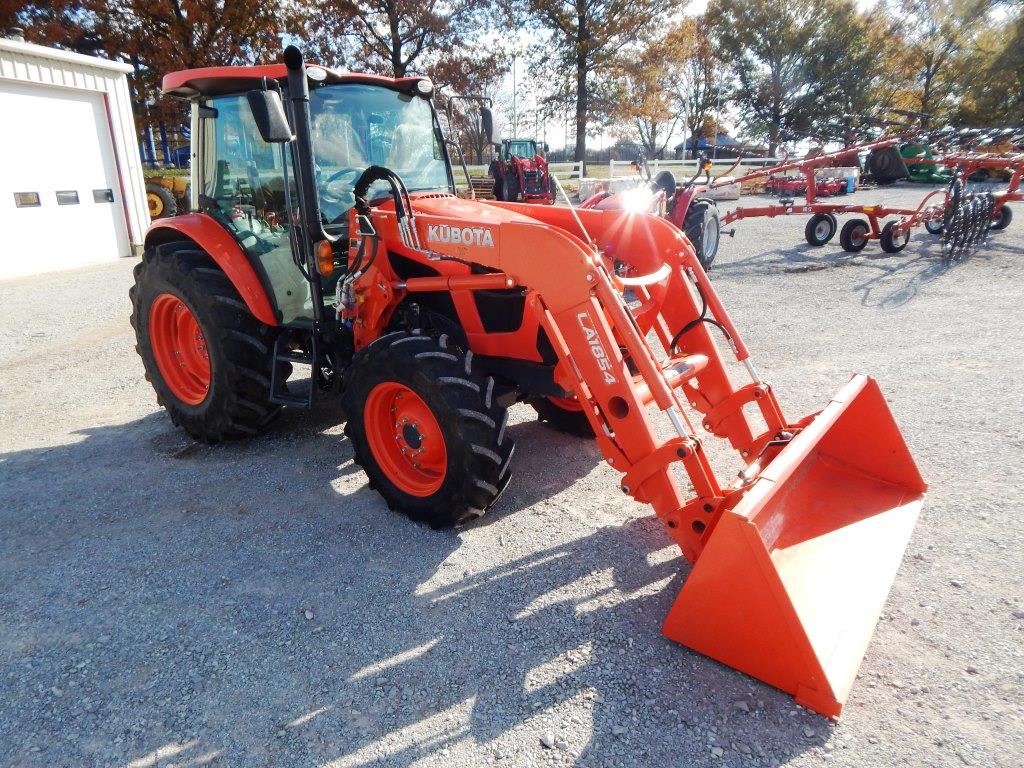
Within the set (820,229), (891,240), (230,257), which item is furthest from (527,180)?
(230,257)

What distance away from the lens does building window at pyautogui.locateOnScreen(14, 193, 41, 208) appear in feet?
35.1

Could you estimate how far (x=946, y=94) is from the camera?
117 ft

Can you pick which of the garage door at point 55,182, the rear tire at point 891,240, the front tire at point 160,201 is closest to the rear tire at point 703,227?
the rear tire at point 891,240

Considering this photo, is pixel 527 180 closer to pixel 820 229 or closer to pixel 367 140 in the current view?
pixel 820 229

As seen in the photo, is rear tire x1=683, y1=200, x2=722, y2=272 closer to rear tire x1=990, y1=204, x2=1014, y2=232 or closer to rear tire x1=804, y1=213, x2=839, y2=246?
rear tire x1=804, y1=213, x2=839, y2=246

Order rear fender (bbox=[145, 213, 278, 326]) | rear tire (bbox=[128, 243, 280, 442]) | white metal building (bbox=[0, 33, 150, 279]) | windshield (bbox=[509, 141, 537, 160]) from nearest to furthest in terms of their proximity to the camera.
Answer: rear fender (bbox=[145, 213, 278, 326]) < rear tire (bbox=[128, 243, 280, 442]) < white metal building (bbox=[0, 33, 150, 279]) < windshield (bbox=[509, 141, 537, 160])

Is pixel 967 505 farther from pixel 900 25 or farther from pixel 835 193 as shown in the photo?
pixel 900 25

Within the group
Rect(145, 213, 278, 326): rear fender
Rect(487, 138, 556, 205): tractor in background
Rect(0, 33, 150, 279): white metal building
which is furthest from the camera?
Rect(487, 138, 556, 205): tractor in background

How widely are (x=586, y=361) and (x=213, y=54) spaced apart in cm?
2153

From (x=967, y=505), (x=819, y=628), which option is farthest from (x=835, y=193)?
(x=819, y=628)

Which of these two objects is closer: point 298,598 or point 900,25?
point 298,598

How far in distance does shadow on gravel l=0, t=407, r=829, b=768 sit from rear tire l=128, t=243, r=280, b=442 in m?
0.53

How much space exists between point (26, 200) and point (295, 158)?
984 cm

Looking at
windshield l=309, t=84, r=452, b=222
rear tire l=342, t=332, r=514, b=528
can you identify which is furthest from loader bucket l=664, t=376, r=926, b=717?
windshield l=309, t=84, r=452, b=222
